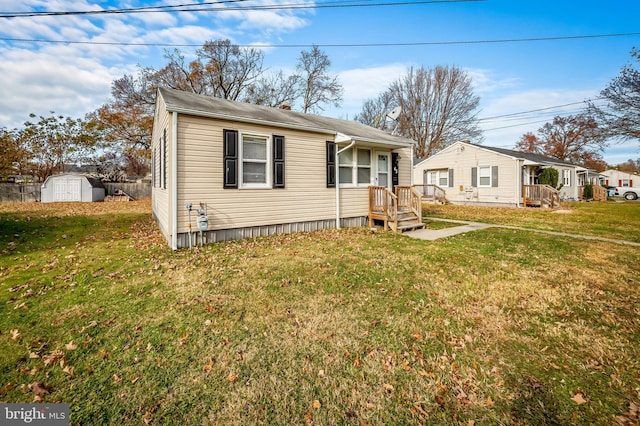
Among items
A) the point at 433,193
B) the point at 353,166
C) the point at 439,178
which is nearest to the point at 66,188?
the point at 353,166

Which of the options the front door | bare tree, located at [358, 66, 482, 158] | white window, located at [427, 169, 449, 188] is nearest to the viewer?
the front door

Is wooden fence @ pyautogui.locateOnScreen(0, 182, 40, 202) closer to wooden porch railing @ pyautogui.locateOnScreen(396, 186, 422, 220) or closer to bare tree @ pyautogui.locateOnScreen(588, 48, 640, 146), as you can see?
wooden porch railing @ pyautogui.locateOnScreen(396, 186, 422, 220)

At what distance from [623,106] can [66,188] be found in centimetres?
3512

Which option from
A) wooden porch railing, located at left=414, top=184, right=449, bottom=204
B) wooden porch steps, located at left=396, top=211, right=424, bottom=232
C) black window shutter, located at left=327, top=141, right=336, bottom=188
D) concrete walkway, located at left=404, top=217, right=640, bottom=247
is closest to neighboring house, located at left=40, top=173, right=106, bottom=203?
black window shutter, located at left=327, top=141, right=336, bottom=188

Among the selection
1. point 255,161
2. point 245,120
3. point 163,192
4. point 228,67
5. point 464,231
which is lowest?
point 464,231

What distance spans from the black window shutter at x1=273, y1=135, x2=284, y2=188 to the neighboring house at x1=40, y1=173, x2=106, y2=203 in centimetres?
1859

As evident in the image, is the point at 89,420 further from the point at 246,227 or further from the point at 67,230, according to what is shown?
the point at 67,230

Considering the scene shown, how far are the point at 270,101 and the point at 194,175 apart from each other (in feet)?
69.1

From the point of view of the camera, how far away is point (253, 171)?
7.62 m

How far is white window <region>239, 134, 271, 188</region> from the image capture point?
7477 millimetres

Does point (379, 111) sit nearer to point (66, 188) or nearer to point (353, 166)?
point (353, 166)

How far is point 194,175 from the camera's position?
6.70m

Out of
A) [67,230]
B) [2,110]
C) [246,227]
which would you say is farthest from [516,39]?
[2,110]

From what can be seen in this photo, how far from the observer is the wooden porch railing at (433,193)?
2059cm
